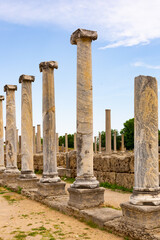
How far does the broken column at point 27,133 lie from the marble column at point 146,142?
8120 mm

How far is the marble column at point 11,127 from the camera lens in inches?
651

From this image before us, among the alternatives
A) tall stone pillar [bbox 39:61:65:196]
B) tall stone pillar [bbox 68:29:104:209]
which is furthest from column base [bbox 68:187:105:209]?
tall stone pillar [bbox 39:61:65:196]

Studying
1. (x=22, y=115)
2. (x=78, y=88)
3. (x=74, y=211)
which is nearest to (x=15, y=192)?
(x=22, y=115)

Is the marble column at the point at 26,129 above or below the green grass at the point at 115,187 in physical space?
above

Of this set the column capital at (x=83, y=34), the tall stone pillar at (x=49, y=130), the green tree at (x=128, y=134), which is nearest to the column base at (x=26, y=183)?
the tall stone pillar at (x=49, y=130)

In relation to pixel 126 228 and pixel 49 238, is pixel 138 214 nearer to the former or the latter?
pixel 126 228

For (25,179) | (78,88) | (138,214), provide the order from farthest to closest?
(25,179)
(78,88)
(138,214)

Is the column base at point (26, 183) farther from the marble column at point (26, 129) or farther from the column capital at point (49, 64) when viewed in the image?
the column capital at point (49, 64)

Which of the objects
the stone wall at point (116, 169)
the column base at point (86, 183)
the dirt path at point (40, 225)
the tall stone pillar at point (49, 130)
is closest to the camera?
the dirt path at point (40, 225)

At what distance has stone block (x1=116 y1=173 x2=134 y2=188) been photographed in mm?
13719

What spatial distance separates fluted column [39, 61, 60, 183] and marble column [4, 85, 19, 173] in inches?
206

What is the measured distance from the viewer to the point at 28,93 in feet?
47.4

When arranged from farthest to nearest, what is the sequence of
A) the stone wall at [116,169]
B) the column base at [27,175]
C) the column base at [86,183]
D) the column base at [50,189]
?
the column base at [27,175]
the stone wall at [116,169]
the column base at [50,189]
the column base at [86,183]

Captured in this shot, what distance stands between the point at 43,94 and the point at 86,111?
10.7 feet
